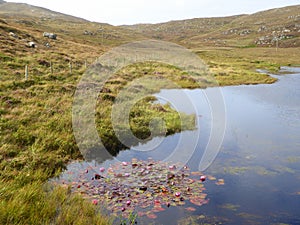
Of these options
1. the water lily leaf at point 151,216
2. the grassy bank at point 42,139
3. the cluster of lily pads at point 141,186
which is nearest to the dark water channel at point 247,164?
the water lily leaf at point 151,216

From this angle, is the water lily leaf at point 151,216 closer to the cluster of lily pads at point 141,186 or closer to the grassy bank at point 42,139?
the cluster of lily pads at point 141,186

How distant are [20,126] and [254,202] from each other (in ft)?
33.3

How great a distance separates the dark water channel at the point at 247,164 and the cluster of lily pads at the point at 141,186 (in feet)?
1.31

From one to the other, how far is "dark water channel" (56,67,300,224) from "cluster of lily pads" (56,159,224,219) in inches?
15.7

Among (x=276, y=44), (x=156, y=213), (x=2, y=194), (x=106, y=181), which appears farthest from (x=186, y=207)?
(x=276, y=44)

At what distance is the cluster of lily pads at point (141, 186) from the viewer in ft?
29.1

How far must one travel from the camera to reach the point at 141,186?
399 inches

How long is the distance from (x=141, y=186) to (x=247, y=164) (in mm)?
4855

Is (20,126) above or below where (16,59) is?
below

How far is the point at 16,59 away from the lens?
Result: 29562 mm

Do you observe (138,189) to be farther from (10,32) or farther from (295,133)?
(10,32)

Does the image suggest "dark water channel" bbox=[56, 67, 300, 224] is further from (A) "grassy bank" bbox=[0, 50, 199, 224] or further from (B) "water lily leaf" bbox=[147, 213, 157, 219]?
(A) "grassy bank" bbox=[0, 50, 199, 224]

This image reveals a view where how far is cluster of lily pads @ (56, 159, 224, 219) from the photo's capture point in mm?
8867

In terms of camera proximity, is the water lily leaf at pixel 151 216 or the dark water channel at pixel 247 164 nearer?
the water lily leaf at pixel 151 216
